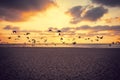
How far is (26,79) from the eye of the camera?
2670 inches

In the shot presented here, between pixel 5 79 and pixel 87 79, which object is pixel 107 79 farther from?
pixel 5 79

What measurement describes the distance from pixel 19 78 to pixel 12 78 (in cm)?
209

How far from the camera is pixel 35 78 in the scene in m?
69.1

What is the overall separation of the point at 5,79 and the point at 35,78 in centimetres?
884

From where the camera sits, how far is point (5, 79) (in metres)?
67.5

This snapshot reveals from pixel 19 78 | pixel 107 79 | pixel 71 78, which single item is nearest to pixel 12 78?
pixel 19 78

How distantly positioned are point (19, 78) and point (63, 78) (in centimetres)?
1342

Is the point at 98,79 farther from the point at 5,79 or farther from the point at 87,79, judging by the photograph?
the point at 5,79

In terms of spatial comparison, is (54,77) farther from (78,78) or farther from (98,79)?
(98,79)

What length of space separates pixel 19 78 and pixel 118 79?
1189 inches

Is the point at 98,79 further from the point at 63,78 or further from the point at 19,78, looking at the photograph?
the point at 19,78

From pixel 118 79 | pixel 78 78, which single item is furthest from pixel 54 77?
pixel 118 79

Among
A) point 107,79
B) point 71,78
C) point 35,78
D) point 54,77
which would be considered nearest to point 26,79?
point 35,78

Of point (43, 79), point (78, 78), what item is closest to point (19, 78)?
point (43, 79)
